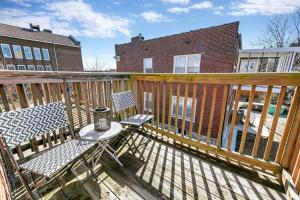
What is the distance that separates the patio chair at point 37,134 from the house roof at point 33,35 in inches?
744

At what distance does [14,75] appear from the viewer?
1366 millimetres

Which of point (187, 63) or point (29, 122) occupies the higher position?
point (187, 63)

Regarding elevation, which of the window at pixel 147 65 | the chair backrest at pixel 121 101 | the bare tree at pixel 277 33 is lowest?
the chair backrest at pixel 121 101

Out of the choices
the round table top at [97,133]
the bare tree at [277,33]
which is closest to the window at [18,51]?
the round table top at [97,133]

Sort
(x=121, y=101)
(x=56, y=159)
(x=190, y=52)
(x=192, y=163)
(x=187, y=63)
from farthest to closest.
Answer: (x=187, y=63)
(x=190, y=52)
(x=121, y=101)
(x=192, y=163)
(x=56, y=159)

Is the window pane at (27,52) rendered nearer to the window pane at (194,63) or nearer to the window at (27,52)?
the window at (27,52)

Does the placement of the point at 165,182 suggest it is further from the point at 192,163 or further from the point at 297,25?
the point at 297,25

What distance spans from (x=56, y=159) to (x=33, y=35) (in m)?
20.9

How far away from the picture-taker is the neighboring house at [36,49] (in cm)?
1385

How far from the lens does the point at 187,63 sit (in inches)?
316

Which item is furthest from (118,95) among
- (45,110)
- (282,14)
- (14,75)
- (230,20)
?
(282,14)

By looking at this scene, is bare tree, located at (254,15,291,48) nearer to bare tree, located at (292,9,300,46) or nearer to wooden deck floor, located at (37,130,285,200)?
bare tree, located at (292,9,300,46)

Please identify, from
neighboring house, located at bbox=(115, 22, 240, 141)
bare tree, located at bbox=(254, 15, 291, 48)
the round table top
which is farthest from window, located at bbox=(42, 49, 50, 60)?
bare tree, located at bbox=(254, 15, 291, 48)

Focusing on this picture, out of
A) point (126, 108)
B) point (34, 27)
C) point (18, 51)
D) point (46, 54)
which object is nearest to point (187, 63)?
point (126, 108)
